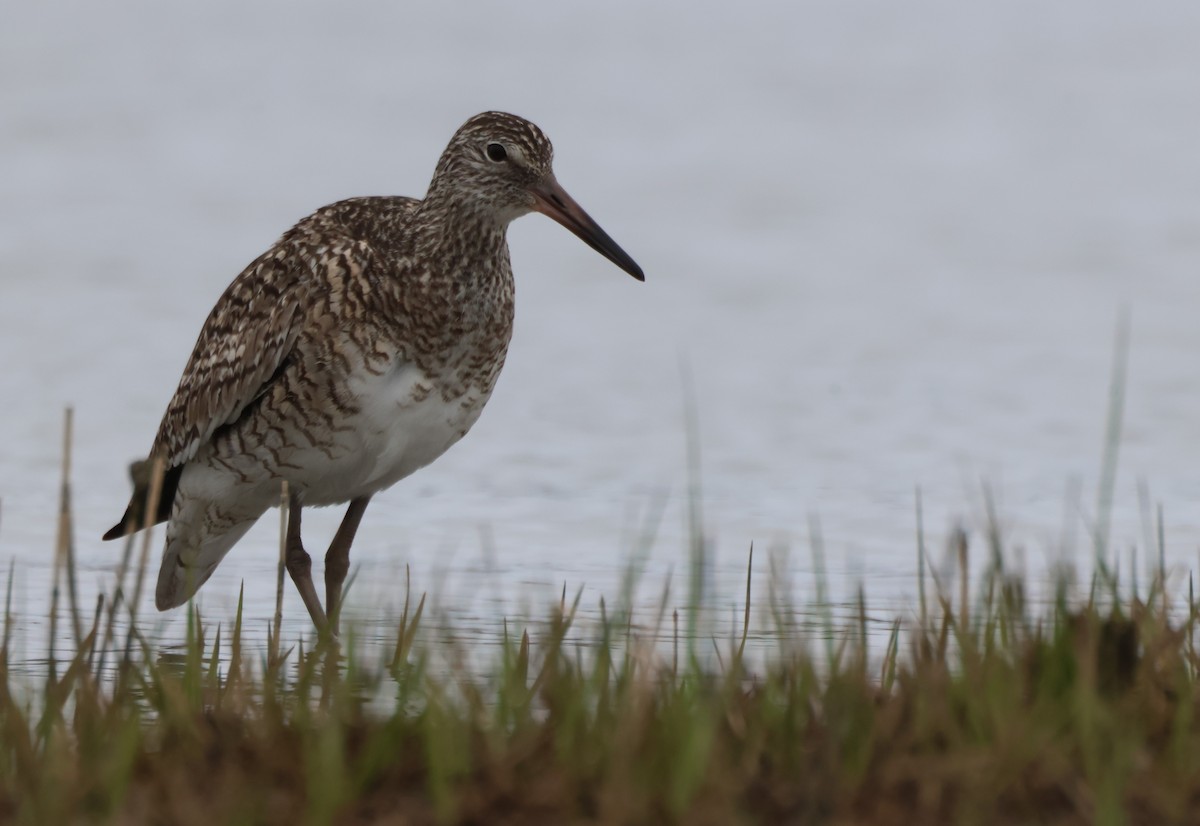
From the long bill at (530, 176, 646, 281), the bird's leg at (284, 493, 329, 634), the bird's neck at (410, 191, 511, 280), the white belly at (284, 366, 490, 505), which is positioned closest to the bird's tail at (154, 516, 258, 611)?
the bird's leg at (284, 493, 329, 634)

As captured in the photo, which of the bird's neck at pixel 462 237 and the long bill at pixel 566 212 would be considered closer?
the bird's neck at pixel 462 237

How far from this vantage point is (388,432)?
6.46 metres

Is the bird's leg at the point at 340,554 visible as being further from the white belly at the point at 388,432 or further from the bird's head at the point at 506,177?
the bird's head at the point at 506,177

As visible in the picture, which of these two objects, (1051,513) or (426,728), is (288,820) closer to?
(426,728)

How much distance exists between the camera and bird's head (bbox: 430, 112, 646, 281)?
701 centimetres

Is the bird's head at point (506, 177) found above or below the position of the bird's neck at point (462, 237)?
above

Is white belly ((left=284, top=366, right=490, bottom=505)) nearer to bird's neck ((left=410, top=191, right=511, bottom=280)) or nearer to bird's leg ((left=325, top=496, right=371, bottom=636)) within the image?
bird's neck ((left=410, top=191, right=511, bottom=280))

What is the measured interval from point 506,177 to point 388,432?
1.09 m

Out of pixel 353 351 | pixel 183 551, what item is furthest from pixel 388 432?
pixel 183 551

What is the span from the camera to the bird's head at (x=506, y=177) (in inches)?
276

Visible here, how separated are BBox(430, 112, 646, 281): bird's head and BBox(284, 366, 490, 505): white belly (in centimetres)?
73

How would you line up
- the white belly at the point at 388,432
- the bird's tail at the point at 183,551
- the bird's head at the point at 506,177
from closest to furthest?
the white belly at the point at 388,432 < the bird's head at the point at 506,177 < the bird's tail at the point at 183,551

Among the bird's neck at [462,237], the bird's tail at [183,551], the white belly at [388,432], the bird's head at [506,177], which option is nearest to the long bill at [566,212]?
the bird's head at [506,177]

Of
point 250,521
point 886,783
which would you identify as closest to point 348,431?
point 250,521
